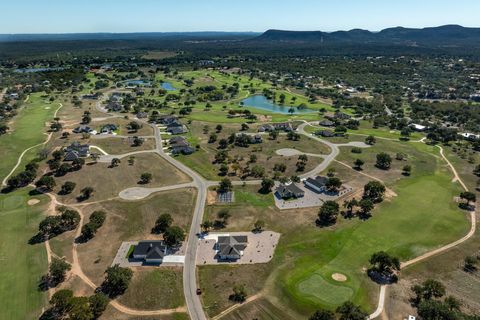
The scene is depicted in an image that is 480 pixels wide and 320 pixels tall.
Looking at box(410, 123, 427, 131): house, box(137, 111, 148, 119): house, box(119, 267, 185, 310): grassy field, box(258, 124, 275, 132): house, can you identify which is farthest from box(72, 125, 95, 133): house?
box(410, 123, 427, 131): house

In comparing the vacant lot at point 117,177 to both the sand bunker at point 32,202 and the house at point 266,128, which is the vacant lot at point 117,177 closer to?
the sand bunker at point 32,202

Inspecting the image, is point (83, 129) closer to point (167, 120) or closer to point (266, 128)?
point (167, 120)

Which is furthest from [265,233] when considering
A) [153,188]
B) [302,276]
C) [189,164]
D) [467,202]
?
[467,202]

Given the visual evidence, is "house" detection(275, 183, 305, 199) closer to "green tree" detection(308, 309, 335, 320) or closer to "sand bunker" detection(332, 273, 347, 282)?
"sand bunker" detection(332, 273, 347, 282)

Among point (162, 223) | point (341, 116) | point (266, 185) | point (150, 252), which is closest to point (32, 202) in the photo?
point (162, 223)

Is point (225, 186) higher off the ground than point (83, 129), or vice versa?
point (83, 129)

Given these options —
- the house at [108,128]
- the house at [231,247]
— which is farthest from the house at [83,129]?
the house at [231,247]
